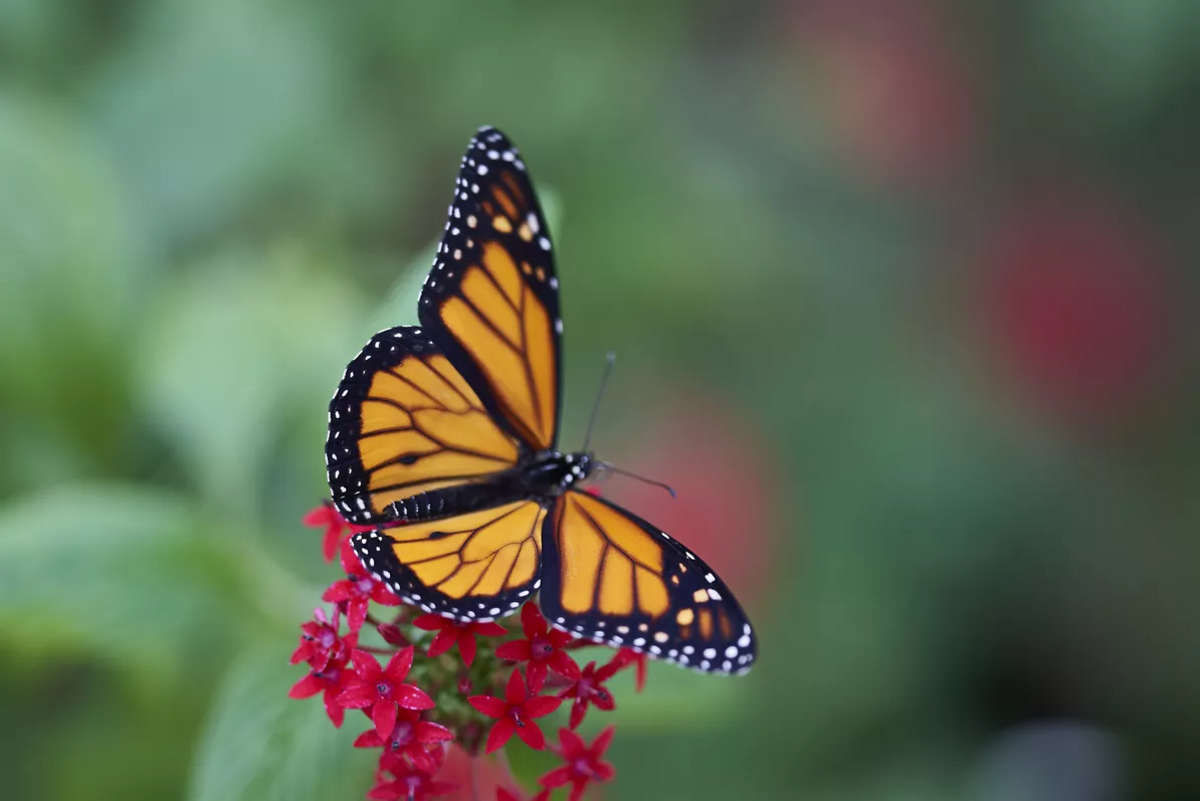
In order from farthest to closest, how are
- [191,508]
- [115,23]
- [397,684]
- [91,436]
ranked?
[115,23]
[91,436]
[191,508]
[397,684]

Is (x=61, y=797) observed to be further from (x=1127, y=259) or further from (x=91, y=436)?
(x=1127, y=259)

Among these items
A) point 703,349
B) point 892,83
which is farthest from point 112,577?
point 892,83

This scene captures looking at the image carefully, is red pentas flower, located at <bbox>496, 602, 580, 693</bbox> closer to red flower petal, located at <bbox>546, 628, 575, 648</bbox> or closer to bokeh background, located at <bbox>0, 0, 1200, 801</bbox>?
red flower petal, located at <bbox>546, 628, 575, 648</bbox>

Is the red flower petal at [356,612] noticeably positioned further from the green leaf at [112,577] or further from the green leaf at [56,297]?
the green leaf at [56,297]

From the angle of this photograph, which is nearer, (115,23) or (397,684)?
(397,684)

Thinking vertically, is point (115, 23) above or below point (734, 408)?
above

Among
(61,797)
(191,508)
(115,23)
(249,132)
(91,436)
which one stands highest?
(115,23)

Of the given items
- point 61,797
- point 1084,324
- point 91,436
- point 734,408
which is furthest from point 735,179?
point 61,797
